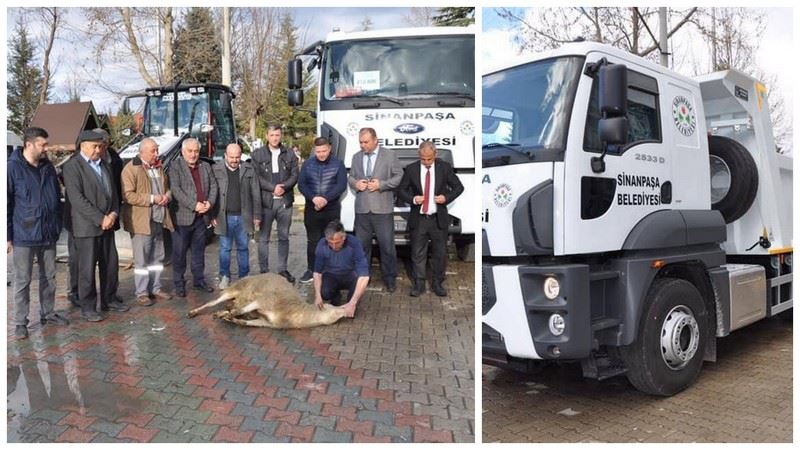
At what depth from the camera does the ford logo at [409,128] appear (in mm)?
7113

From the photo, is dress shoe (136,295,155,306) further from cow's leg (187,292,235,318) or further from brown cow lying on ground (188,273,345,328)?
brown cow lying on ground (188,273,345,328)

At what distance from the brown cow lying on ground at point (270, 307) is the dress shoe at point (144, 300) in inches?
35.5

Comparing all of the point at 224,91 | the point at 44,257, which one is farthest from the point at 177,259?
the point at 224,91

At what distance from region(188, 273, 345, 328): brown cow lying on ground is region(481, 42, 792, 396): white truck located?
1916 mm

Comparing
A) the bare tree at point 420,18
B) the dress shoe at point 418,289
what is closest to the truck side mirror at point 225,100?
the bare tree at point 420,18

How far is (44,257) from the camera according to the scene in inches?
209

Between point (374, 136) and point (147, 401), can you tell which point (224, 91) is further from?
point (147, 401)

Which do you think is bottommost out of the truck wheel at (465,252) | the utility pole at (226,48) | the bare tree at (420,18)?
the truck wheel at (465,252)

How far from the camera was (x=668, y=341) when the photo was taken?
4105mm

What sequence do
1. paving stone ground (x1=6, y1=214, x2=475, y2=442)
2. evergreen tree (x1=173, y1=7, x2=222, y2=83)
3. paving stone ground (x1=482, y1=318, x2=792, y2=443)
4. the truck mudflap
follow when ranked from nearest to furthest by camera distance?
paving stone ground (x1=6, y1=214, x2=475, y2=442), the truck mudflap, paving stone ground (x1=482, y1=318, x2=792, y2=443), evergreen tree (x1=173, y1=7, x2=222, y2=83)

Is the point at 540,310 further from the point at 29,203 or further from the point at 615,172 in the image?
the point at 29,203

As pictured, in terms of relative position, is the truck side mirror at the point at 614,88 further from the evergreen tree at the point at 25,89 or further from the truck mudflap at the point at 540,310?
the evergreen tree at the point at 25,89

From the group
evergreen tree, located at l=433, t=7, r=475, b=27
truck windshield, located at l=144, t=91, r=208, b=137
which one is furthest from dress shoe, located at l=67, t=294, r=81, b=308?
truck windshield, located at l=144, t=91, r=208, b=137

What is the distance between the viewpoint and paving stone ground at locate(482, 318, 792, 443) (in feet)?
12.5
